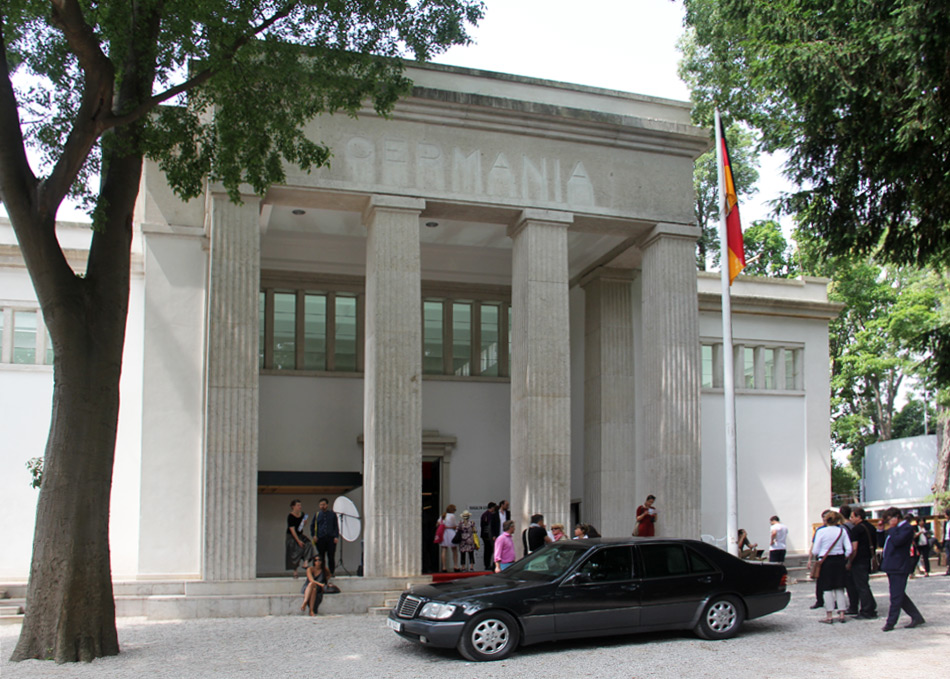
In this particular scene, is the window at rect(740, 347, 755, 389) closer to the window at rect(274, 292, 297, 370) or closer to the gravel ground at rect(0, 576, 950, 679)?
the gravel ground at rect(0, 576, 950, 679)

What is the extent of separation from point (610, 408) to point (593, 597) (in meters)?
11.3

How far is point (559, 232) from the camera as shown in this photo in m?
18.6

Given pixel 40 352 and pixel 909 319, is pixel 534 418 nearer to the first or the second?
pixel 40 352

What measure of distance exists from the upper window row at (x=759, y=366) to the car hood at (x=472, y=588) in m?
14.3

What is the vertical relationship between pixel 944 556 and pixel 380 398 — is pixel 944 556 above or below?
below

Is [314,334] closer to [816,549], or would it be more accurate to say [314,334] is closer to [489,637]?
[489,637]

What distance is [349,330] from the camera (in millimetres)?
23250

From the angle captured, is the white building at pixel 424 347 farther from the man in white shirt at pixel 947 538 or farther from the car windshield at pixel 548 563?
the car windshield at pixel 548 563

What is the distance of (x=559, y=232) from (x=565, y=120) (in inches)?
90.0

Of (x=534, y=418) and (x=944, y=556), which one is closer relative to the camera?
(x=534, y=418)

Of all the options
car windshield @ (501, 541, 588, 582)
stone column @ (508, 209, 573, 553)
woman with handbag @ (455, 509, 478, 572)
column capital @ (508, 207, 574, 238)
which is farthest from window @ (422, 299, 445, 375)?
car windshield @ (501, 541, 588, 582)

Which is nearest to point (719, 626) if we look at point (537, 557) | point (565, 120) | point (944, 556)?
point (537, 557)

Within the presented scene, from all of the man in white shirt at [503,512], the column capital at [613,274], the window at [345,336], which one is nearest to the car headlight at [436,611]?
the man in white shirt at [503,512]

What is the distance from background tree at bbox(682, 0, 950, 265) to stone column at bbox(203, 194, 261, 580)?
31.7ft
